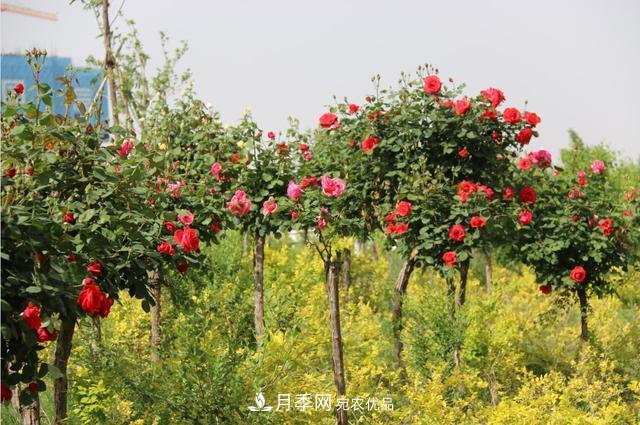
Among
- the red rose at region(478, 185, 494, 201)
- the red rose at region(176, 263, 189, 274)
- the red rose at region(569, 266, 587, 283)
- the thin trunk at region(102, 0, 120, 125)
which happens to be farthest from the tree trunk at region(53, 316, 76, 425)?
the red rose at region(569, 266, 587, 283)

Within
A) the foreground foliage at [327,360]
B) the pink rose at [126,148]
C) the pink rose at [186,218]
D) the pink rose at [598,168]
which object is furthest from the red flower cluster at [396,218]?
the pink rose at [186,218]

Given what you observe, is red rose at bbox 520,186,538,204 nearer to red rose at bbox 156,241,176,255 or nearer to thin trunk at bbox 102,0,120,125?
thin trunk at bbox 102,0,120,125

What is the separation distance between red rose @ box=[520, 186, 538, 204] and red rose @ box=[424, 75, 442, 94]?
1.07 meters

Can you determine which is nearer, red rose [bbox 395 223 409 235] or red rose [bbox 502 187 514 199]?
red rose [bbox 395 223 409 235]

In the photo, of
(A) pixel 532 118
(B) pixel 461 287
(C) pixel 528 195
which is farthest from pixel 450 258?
(A) pixel 532 118

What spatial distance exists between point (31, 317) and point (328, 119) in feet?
13.8

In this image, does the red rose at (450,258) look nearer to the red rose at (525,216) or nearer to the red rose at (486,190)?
the red rose at (486,190)

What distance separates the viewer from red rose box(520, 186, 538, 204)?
647 centimetres

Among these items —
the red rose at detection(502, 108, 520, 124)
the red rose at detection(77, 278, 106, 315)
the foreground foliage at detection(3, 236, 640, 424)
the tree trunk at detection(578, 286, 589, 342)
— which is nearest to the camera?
the red rose at detection(77, 278, 106, 315)

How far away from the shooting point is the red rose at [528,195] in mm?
6473

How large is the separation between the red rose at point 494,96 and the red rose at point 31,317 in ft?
14.4

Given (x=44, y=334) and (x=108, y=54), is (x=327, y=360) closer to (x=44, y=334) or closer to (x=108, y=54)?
(x=108, y=54)

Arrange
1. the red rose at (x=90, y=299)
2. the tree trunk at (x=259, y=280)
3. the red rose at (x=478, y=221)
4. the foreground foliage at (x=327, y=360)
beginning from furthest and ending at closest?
the tree trunk at (x=259, y=280) < the red rose at (x=478, y=221) < the foreground foliage at (x=327, y=360) < the red rose at (x=90, y=299)

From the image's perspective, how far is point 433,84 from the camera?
613cm
